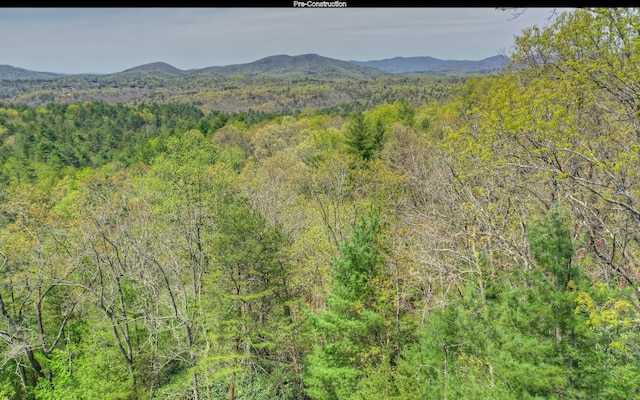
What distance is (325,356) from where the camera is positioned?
1160cm

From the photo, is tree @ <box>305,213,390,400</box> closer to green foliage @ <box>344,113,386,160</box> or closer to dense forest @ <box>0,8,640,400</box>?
dense forest @ <box>0,8,640,400</box>

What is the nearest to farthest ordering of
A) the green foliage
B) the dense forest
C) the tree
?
1. the dense forest
2. the tree
3. the green foliage

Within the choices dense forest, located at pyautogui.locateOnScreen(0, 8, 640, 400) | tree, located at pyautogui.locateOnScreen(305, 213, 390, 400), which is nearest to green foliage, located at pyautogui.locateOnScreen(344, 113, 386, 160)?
dense forest, located at pyautogui.locateOnScreen(0, 8, 640, 400)

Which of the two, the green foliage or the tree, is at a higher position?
the green foliage

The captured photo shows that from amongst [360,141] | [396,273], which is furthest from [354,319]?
[360,141]

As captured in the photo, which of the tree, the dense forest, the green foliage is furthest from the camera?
the green foliage

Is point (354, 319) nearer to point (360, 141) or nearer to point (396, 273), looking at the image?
point (396, 273)

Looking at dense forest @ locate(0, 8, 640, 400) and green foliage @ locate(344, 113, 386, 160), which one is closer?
dense forest @ locate(0, 8, 640, 400)

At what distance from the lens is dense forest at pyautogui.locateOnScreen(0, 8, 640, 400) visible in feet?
21.2

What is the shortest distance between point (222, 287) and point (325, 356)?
4.47 metres

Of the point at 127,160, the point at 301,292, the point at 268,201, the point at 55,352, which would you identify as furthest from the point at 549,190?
the point at 127,160

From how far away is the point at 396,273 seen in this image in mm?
11078
